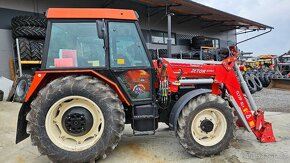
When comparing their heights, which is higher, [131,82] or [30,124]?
[131,82]

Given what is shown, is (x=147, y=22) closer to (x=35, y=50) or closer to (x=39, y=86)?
(x=35, y=50)

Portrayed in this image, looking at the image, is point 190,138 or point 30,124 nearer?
point 30,124

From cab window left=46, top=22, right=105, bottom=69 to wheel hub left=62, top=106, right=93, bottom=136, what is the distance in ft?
2.14

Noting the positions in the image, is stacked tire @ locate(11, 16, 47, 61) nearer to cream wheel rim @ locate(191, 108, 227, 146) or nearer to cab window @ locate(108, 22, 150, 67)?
cab window @ locate(108, 22, 150, 67)

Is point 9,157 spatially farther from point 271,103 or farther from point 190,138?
point 271,103

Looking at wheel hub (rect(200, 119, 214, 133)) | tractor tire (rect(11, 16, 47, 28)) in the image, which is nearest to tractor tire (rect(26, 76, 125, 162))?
wheel hub (rect(200, 119, 214, 133))

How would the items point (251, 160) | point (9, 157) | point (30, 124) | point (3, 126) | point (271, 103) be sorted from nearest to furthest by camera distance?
point (30, 124) < point (251, 160) < point (9, 157) < point (3, 126) < point (271, 103)

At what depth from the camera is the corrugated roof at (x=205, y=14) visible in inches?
485

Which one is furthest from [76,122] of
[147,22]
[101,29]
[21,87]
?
[147,22]

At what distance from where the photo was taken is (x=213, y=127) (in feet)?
12.7

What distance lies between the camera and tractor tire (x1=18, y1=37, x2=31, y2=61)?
8.90 m

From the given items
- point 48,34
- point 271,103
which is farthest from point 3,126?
point 271,103

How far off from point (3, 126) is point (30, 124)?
9.47 feet

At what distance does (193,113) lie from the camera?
373 cm
